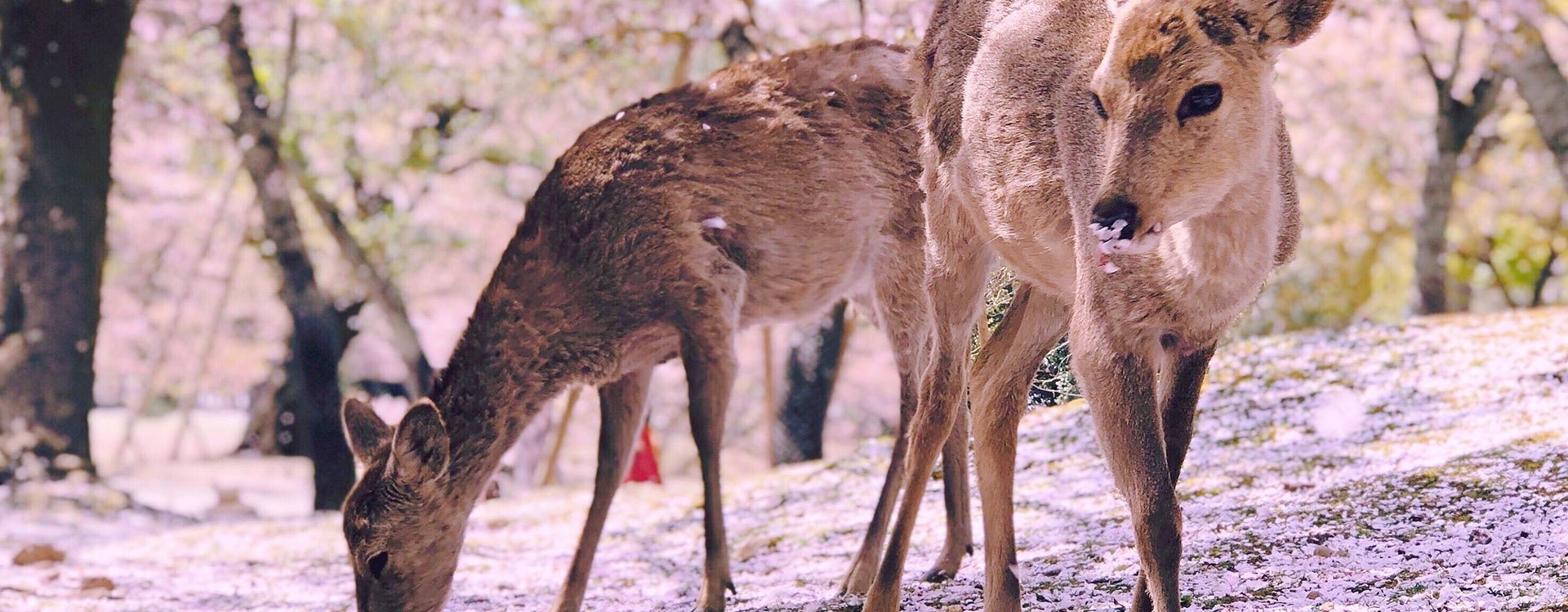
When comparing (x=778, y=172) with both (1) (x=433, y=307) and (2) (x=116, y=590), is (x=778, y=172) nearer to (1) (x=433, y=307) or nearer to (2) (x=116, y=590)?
(2) (x=116, y=590)

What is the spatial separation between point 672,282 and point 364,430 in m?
1.23

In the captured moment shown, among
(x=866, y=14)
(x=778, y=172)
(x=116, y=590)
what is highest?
(x=866, y=14)

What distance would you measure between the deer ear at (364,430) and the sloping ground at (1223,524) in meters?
1.24

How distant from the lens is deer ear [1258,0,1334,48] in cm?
254

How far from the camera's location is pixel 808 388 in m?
10.0

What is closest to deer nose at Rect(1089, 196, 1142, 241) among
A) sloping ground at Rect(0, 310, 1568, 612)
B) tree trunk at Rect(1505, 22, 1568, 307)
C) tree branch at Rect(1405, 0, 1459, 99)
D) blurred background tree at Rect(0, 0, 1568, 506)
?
sloping ground at Rect(0, 310, 1568, 612)

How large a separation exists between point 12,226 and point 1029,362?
10.8 meters

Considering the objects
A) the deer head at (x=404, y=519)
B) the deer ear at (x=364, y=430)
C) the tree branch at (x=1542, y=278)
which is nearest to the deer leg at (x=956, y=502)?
the deer head at (x=404, y=519)

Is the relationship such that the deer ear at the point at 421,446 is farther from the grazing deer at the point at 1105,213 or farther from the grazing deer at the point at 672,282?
the grazing deer at the point at 1105,213

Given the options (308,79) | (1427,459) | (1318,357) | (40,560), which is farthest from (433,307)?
(1427,459)

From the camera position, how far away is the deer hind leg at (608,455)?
4.80 metres

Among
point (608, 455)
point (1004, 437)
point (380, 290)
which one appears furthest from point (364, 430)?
point (380, 290)

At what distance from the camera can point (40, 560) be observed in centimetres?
786

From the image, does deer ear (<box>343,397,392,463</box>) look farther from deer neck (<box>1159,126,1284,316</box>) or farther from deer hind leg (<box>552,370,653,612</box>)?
deer neck (<box>1159,126,1284,316</box>)
